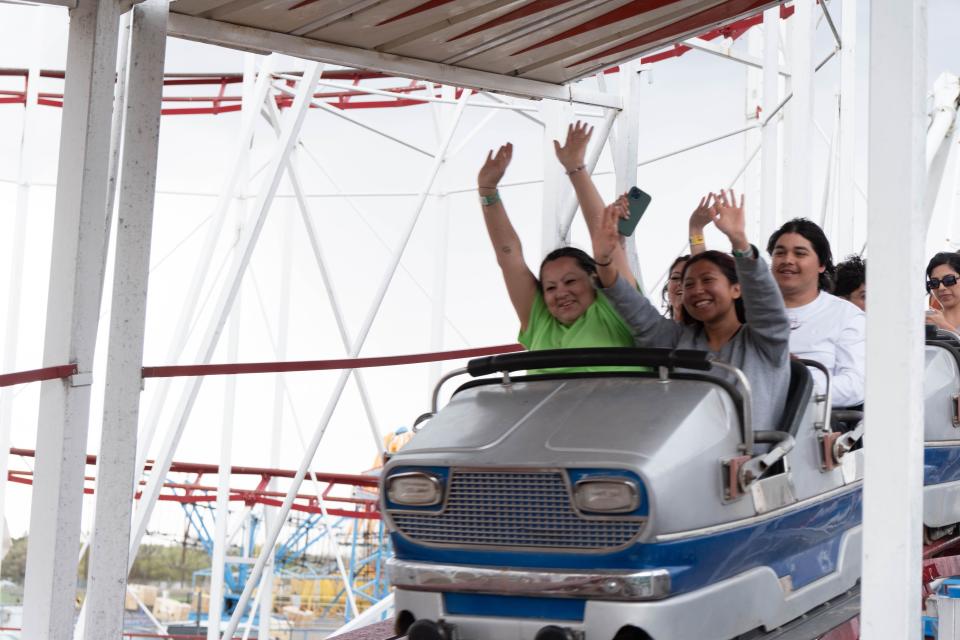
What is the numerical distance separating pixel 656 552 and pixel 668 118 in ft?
73.7

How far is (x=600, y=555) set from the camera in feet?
6.28

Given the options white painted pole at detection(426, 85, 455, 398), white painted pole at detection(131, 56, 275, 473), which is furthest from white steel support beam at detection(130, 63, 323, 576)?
white painted pole at detection(426, 85, 455, 398)

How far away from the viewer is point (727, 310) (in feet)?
8.21

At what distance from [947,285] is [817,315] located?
1.29m

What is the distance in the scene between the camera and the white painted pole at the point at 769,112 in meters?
5.20

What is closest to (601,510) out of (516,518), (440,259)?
(516,518)

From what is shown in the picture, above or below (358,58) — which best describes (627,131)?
above

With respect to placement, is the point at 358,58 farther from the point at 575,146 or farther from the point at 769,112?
the point at 769,112

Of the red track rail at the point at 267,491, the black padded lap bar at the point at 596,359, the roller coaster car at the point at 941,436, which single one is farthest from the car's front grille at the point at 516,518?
the red track rail at the point at 267,491

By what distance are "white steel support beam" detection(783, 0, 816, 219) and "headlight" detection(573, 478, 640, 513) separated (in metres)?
2.75

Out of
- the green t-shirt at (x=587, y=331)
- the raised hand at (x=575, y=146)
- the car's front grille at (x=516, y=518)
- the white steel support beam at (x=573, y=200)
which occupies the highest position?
the white steel support beam at (x=573, y=200)

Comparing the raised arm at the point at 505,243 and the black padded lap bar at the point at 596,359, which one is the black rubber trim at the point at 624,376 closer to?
the black padded lap bar at the point at 596,359

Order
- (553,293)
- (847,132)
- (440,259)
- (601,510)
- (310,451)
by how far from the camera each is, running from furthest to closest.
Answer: (440,259)
(310,451)
(847,132)
(553,293)
(601,510)

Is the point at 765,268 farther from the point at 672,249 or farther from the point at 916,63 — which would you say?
the point at 672,249
